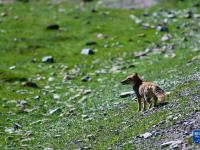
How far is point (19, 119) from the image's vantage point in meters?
29.1

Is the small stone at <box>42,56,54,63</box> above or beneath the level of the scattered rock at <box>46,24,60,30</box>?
above

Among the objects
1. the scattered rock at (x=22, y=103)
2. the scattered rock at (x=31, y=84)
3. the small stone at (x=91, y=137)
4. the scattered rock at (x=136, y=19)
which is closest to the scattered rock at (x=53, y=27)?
the scattered rock at (x=136, y=19)

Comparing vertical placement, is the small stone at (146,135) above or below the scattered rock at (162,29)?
above

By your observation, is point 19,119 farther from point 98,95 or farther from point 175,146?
point 175,146

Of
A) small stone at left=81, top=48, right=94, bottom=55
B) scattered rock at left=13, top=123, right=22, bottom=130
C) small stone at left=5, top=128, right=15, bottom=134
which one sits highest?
small stone at left=5, top=128, right=15, bottom=134

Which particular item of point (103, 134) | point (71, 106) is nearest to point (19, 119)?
point (71, 106)

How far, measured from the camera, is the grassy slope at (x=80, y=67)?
24125 millimetres

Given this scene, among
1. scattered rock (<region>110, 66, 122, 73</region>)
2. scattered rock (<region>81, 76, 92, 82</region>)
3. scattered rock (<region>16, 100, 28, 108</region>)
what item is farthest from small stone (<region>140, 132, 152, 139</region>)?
scattered rock (<region>110, 66, 122, 73</region>)

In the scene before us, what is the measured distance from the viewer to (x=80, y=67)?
133 feet

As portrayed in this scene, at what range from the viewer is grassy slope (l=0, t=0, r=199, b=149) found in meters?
24.1

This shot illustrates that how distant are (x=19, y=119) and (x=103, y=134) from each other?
7105 millimetres

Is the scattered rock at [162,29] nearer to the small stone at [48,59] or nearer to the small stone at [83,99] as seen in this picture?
the small stone at [48,59]

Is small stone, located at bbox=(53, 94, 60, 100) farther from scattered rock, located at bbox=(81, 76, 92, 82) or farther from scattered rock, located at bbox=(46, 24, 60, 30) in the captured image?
scattered rock, located at bbox=(46, 24, 60, 30)

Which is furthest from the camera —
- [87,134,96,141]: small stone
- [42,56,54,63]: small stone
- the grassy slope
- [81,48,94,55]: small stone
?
[81,48,94,55]: small stone
